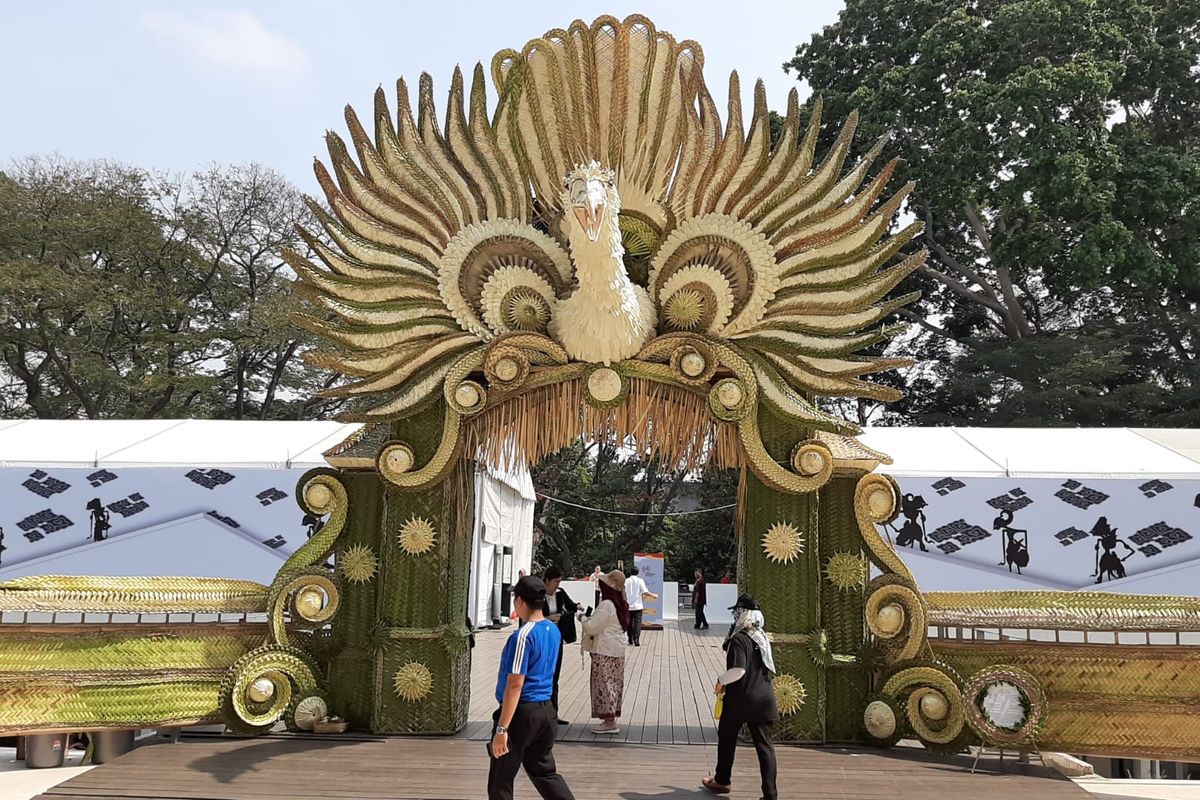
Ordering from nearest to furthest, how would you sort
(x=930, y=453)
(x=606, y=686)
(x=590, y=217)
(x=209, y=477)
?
(x=590, y=217) → (x=606, y=686) → (x=209, y=477) → (x=930, y=453)

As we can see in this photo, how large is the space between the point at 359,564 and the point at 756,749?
3.25m

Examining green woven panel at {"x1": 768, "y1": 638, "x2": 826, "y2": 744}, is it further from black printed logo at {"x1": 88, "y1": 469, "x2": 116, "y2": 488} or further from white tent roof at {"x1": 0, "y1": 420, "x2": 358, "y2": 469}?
black printed logo at {"x1": 88, "y1": 469, "x2": 116, "y2": 488}

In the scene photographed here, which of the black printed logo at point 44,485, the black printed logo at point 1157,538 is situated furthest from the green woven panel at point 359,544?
the black printed logo at point 1157,538

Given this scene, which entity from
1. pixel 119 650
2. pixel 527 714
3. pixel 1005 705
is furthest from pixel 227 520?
pixel 1005 705

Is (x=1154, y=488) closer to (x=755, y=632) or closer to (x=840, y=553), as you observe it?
(x=840, y=553)

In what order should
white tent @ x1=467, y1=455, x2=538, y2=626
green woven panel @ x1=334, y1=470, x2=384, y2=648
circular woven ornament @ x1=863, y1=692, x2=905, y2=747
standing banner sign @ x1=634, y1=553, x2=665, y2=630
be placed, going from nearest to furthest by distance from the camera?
circular woven ornament @ x1=863, y1=692, x2=905, y2=747
green woven panel @ x1=334, y1=470, x2=384, y2=648
white tent @ x1=467, y1=455, x2=538, y2=626
standing banner sign @ x1=634, y1=553, x2=665, y2=630

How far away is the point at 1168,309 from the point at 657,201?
20.4 meters

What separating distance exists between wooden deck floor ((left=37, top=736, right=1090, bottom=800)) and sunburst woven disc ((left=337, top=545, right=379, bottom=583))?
113 cm

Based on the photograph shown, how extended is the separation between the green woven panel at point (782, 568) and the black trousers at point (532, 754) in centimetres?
281

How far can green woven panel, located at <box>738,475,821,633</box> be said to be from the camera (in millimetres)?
6445

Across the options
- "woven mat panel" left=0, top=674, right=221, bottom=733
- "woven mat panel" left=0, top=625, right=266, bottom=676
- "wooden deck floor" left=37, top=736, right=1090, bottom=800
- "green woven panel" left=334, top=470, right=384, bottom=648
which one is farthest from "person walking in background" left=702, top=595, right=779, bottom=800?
"woven mat panel" left=0, top=674, right=221, bottom=733

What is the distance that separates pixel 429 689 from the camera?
21.5 ft

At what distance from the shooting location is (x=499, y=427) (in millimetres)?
6844

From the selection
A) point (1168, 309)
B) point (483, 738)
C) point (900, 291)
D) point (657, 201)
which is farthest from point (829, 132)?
point (483, 738)
